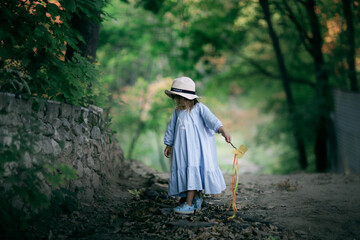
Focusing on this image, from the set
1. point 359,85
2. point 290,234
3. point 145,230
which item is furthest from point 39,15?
point 359,85

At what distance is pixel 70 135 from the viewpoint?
457 cm

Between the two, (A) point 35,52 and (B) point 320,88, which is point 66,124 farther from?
(B) point 320,88

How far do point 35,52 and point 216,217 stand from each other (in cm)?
307

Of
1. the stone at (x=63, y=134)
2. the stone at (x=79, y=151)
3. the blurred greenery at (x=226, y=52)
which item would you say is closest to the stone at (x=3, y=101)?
the stone at (x=63, y=134)

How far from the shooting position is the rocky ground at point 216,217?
3.84 meters

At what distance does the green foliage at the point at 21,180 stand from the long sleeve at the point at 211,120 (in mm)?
1955

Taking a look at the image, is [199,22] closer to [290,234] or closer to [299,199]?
[299,199]

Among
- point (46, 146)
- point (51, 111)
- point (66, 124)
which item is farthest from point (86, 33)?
point (46, 146)

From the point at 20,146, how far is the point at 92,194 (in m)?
1.71

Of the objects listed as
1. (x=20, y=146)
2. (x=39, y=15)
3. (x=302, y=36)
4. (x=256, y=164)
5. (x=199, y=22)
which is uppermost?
(x=199, y=22)

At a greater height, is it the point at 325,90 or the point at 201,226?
the point at 325,90

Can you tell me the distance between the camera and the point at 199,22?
523 inches

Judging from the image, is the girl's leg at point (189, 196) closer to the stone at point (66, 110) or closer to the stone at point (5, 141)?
the stone at point (66, 110)

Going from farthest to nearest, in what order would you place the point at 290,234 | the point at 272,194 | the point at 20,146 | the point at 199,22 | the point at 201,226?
the point at 199,22 → the point at 272,194 → the point at 201,226 → the point at 290,234 → the point at 20,146
